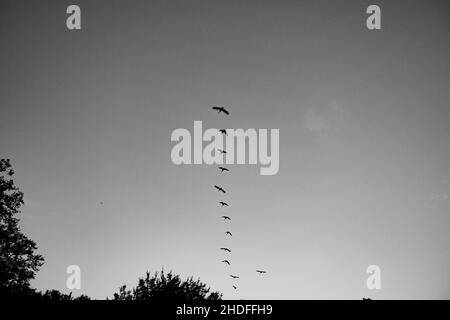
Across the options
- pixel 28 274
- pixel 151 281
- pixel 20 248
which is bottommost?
pixel 151 281

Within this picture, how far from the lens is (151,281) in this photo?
107 feet

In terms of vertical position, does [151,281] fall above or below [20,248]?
below

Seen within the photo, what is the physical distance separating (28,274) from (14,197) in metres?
6.31
